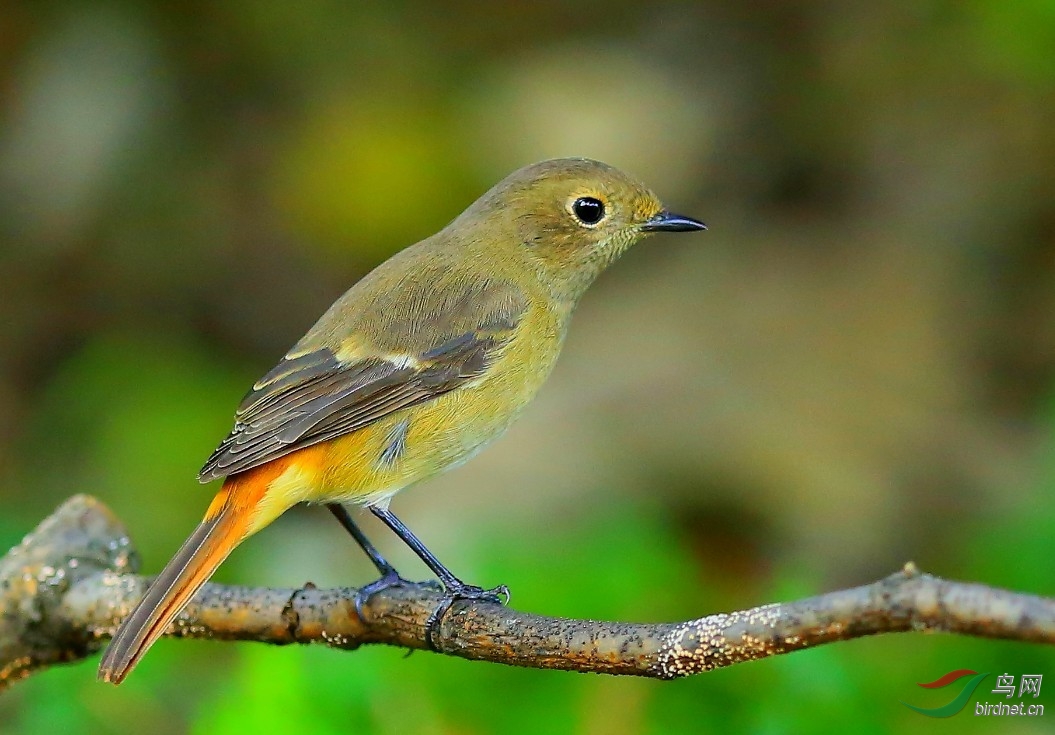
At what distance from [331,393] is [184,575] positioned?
0.79 metres

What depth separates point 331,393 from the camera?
12.3 feet

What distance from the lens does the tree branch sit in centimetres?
193

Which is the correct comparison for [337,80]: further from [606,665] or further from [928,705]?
[606,665]

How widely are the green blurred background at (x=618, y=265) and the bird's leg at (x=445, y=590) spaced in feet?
3.15

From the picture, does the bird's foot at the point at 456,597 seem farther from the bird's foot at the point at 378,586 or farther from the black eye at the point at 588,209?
the black eye at the point at 588,209

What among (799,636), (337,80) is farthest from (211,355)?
(799,636)

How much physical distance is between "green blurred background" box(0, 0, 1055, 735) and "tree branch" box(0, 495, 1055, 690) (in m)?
1.19

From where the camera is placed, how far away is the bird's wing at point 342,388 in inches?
143

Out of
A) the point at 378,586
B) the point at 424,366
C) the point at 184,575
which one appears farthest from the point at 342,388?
the point at 184,575

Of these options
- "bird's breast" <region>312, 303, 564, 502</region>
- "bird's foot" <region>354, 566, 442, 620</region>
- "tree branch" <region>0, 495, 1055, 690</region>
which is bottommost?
"tree branch" <region>0, 495, 1055, 690</region>

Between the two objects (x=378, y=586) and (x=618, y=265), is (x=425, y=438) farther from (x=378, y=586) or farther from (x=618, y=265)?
(x=618, y=265)

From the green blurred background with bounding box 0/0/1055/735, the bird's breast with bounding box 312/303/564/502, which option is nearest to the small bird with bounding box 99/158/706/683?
the bird's breast with bounding box 312/303/564/502

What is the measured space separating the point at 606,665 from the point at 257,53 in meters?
6.05

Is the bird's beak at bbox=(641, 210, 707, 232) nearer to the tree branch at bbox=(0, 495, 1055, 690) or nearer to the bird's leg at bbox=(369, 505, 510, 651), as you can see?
the bird's leg at bbox=(369, 505, 510, 651)
